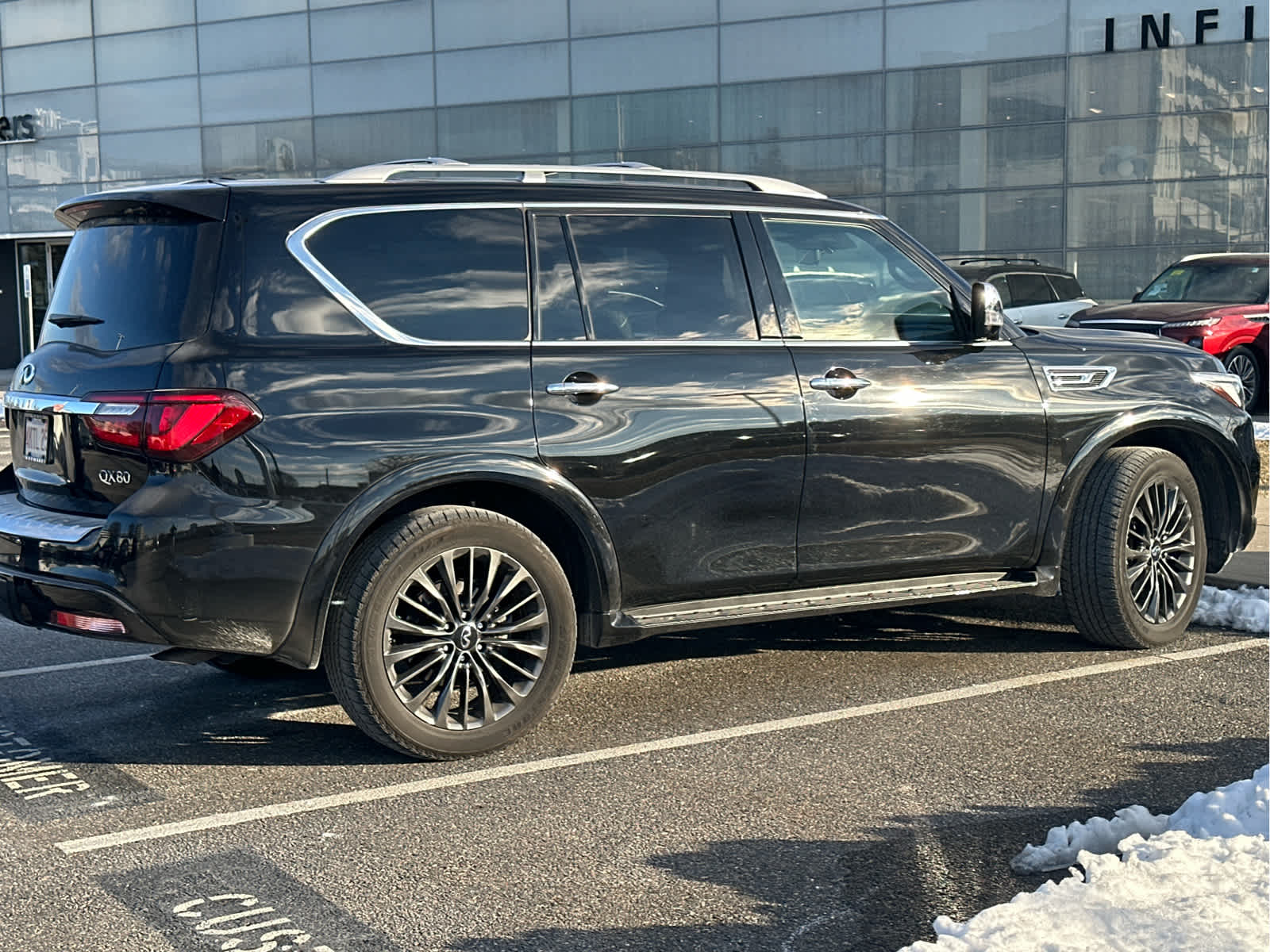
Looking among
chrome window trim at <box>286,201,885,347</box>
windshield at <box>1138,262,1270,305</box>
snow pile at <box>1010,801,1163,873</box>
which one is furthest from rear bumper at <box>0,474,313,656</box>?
windshield at <box>1138,262,1270,305</box>

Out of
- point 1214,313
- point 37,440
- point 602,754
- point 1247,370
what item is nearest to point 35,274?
point 1214,313

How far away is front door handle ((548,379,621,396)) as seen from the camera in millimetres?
5418

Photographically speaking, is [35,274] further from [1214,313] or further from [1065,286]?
[1214,313]

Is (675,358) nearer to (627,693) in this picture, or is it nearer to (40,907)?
(627,693)

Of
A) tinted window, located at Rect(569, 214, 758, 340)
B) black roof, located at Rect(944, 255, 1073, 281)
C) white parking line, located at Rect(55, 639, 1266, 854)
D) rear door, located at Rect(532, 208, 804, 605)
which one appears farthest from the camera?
black roof, located at Rect(944, 255, 1073, 281)

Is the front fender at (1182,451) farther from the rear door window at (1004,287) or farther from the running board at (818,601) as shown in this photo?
the rear door window at (1004,287)

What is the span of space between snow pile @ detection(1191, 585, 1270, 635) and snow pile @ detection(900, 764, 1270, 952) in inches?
132

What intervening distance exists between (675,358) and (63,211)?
2296 millimetres

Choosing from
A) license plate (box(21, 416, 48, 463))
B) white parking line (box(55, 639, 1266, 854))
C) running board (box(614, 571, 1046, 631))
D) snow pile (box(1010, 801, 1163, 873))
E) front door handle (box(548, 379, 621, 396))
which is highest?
front door handle (box(548, 379, 621, 396))

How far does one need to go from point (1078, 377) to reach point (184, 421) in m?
3.54

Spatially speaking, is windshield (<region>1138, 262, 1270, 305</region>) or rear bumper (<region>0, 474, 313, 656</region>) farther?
windshield (<region>1138, 262, 1270, 305</region>)

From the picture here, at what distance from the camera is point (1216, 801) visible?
13.8 feet

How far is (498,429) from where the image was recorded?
17.4ft

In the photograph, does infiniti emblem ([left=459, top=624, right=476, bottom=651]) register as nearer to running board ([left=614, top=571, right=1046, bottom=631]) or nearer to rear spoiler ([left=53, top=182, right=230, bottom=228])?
running board ([left=614, top=571, right=1046, bottom=631])
